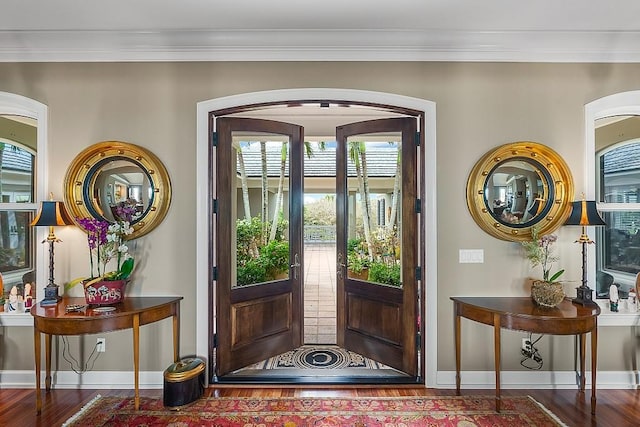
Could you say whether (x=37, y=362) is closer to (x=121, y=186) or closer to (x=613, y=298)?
(x=121, y=186)

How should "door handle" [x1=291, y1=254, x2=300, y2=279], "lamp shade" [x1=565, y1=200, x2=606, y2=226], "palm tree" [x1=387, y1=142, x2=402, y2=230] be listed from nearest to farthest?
"lamp shade" [x1=565, y1=200, x2=606, y2=226], "palm tree" [x1=387, y1=142, x2=402, y2=230], "door handle" [x1=291, y1=254, x2=300, y2=279]

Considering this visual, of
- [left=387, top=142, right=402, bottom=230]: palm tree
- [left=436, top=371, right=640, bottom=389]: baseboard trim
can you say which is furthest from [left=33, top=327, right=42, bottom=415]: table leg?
[left=436, top=371, right=640, bottom=389]: baseboard trim

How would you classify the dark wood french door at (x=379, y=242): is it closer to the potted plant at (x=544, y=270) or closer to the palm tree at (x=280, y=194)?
the palm tree at (x=280, y=194)

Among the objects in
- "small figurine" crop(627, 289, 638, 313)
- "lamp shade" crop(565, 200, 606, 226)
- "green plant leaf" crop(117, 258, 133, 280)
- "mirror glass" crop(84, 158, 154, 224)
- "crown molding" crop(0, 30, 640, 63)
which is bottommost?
"small figurine" crop(627, 289, 638, 313)

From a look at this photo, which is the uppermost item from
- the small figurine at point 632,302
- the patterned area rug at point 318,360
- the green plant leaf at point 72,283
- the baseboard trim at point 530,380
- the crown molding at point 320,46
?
the crown molding at point 320,46

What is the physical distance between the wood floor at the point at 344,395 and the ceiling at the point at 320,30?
2.85 meters

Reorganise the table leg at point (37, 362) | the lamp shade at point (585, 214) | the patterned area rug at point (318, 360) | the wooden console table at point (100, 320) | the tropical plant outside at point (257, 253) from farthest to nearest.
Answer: the patterned area rug at point (318, 360), the tropical plant outside at point (257, 253), the lamp shade at point (585, 214), the table leg at point (37, 362), the wooden console table at point (100, 320)

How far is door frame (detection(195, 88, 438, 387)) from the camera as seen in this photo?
2875 millimetres

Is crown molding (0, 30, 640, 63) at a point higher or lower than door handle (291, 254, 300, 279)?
higher

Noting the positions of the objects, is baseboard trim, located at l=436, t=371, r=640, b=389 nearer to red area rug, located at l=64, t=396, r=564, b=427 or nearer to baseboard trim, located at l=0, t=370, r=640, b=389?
baseboard trim, located at l=0, t=370, r=640, b=389

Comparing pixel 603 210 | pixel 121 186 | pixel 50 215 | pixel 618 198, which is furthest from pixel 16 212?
pixel 618 198

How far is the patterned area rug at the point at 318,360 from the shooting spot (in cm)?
332

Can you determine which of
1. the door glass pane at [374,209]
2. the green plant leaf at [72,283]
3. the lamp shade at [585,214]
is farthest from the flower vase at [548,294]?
the green plant leaf at [72,283]

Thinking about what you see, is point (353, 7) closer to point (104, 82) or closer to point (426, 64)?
point (426, 64)
